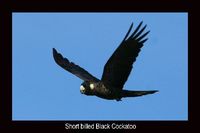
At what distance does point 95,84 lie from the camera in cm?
1323

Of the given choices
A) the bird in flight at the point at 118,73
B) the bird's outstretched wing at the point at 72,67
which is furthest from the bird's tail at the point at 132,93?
the bird's outstretched wing at the point at 72,67

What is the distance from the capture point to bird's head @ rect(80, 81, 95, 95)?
13250 millimetres

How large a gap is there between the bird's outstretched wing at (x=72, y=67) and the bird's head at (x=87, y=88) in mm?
281

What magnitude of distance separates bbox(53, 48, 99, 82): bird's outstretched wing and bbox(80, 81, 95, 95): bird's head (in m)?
0.28

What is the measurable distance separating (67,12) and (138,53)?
60.5 inches

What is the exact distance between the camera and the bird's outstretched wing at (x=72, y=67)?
13.8 m

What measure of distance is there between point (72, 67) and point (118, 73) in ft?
5.38

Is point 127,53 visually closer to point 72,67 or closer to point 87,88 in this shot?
point 87,88

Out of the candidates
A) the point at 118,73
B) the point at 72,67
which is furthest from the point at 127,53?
the point at 72,67

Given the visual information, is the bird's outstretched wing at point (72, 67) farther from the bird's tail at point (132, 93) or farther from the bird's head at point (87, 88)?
the bird's tail at point (132, 93)

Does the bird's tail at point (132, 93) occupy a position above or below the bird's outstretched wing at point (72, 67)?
below

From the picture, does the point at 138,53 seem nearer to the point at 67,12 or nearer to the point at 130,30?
the point at 130,30

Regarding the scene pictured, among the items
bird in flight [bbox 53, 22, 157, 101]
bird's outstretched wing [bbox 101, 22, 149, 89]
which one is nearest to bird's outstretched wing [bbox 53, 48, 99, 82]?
bird in flight [bbox 53, 22, 157, 101]
